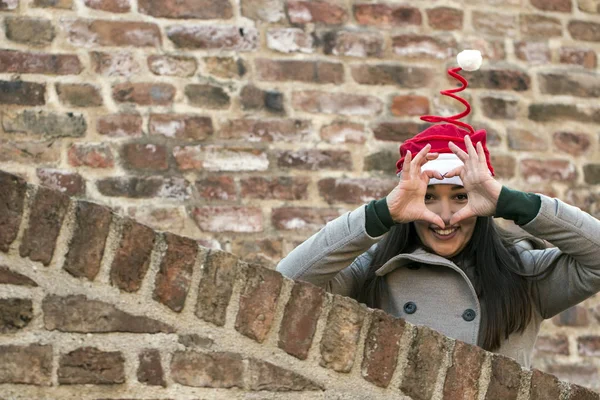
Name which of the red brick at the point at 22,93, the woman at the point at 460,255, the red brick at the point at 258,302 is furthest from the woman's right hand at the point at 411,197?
the red brick at the point at 22,93

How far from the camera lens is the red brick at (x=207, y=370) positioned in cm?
215

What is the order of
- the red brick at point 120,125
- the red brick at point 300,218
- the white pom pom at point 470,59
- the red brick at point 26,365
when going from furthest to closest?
the red brick at point 300,218
the red brick at point 120,125
the white pom pom at point 470,59
the red brick at point 26,365

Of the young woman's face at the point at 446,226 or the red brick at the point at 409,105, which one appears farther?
the red brick at the point at 409,105

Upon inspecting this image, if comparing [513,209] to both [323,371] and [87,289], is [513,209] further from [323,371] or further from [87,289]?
[87,289]

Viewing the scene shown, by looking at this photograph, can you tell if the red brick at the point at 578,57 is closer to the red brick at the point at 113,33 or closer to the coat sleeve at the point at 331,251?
the red brick at the point at 113,33

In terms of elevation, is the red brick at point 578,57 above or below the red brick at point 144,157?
above

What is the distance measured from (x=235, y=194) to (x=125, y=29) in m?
0.82

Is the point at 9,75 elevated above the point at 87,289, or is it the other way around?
the point at 9,75

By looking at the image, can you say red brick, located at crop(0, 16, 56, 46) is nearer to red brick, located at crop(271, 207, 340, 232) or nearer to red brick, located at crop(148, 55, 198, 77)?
red brick, located at crop(148, 55, 198, 77)

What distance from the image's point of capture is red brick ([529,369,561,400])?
239 cm

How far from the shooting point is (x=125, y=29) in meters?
4.42

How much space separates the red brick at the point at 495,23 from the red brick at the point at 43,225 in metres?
3.14

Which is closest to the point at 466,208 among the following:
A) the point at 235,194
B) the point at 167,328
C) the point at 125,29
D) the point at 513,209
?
the point at 513,209

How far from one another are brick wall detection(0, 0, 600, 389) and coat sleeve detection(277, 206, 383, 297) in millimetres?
1499
